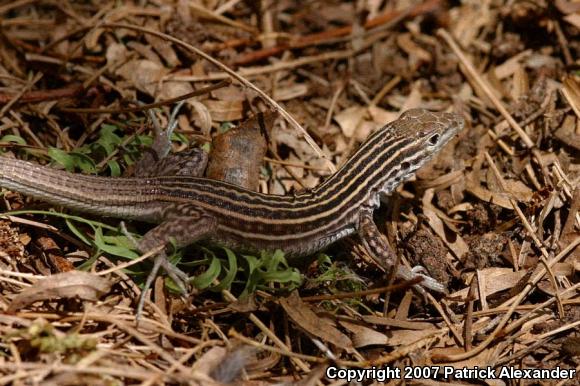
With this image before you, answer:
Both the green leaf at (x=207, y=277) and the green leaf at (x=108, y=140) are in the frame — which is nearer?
the green leaf at (x=207, y=277)

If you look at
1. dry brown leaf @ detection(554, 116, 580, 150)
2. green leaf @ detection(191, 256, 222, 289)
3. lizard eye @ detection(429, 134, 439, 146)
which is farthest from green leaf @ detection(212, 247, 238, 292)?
dry brown leaf @ detection(554, 116, 580, 150)

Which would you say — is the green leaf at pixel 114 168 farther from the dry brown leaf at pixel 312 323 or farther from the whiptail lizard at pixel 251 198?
the dry brown leaf at pixel 312 323

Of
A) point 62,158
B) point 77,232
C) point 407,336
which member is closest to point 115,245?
point 77,232

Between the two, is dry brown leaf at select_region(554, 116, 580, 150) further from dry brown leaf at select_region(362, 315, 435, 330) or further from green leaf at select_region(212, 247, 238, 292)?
green leaf at select_region(212, 247, 238, 292)

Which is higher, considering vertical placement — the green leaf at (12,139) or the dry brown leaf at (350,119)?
the dry brown leaf at (350,119)

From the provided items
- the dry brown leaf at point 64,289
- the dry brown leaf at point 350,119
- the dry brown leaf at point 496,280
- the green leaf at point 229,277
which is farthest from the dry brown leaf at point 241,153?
the dry brown leaf at point 496,280

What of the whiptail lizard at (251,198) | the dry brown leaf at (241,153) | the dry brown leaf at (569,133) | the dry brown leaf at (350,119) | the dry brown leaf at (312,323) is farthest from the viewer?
the dry brown leaf at (350,119)

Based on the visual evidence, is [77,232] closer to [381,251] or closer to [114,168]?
[114,168]

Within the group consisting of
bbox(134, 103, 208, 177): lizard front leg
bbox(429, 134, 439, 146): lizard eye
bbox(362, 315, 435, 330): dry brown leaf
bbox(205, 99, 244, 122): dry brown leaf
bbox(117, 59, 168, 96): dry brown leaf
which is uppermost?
bbox(117, 59, 168, 96): dry brown leaf
